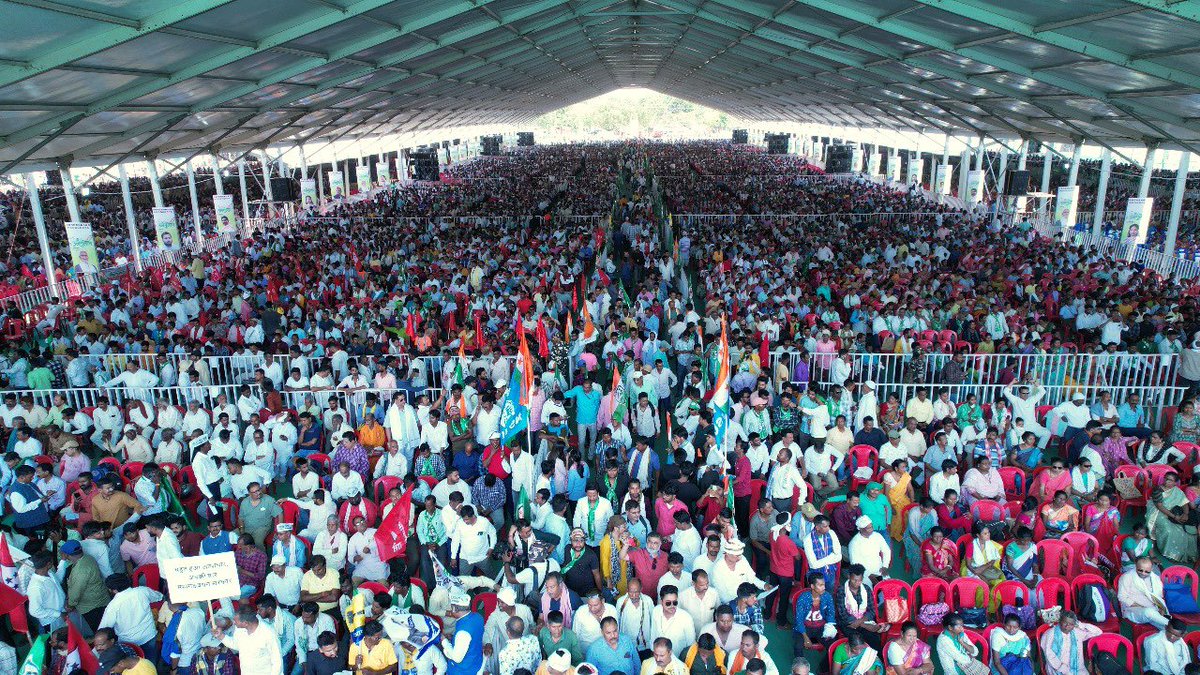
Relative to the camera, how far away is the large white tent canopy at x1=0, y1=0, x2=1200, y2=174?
8.70 meters

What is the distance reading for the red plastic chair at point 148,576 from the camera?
629 cm

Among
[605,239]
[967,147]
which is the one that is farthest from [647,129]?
[605,239]

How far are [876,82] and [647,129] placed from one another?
10641cm

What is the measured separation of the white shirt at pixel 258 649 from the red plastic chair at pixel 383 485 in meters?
2.21

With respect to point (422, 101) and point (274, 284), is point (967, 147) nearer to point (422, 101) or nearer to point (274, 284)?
point (422, 101)

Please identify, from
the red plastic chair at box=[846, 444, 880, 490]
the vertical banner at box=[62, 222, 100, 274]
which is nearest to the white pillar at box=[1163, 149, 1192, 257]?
the red plastic chair at box=[846, 444, 880, 490]

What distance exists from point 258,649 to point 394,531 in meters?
1.45

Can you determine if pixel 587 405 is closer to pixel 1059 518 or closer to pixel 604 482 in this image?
pixel 604 482

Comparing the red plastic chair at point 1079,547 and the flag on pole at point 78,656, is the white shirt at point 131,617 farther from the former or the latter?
the red plastic chair at point 1079,547

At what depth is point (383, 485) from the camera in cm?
749

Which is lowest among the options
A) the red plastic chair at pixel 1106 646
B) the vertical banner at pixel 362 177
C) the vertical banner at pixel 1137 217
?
the red plastic chair at pixel 1106 646

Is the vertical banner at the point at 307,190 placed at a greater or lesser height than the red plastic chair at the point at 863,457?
greater

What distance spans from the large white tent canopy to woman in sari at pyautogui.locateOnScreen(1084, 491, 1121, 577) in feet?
13.9

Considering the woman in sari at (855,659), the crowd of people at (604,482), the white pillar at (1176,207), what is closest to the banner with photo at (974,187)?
the white pillar at (1176,207)
